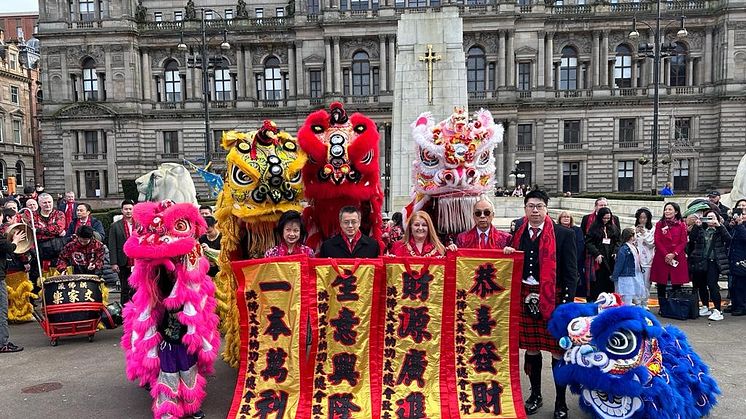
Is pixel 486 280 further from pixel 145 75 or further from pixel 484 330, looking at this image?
pixel 145 75

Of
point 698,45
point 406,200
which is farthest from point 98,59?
point 698,45

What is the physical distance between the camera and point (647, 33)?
1730 inches

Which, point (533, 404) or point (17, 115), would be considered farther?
point (17, 115)

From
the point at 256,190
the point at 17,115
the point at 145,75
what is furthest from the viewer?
the point at 17,115

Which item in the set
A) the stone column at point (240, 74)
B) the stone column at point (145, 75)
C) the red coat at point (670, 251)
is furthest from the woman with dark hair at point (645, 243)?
the stone column at point (145, 75)

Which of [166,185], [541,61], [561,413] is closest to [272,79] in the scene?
[541,61]

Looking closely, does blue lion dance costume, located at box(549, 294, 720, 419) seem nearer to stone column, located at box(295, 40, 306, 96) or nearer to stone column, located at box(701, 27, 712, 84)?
stone column, located at box(295, 40, 306, 96)

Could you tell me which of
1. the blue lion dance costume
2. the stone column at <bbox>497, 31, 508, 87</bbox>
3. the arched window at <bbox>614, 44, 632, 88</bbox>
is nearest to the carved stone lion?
the blue lion dance costume

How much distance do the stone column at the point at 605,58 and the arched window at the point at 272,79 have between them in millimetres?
28014

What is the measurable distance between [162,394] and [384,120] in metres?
40.7

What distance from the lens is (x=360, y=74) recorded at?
4612 cm

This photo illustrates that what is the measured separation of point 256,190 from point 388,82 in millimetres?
40803

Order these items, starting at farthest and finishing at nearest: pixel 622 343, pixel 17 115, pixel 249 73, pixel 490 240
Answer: pixel 17 115, pixel 249 73, pixel 490 240, pixel 622 343

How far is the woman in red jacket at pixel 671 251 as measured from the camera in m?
8.88
